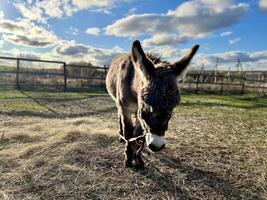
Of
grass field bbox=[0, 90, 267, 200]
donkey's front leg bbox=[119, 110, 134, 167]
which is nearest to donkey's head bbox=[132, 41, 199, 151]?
grass field bbox=[0, 90, 267, 200]

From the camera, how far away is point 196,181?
4059 millimetres

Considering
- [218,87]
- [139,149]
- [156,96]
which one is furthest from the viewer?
[218,87]

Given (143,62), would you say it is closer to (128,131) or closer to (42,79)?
(128,131)

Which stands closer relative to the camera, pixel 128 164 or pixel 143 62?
pixel 143 62

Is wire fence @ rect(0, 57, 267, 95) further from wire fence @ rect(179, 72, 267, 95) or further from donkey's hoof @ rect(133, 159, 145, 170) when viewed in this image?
donkey's hoof @ rect(133, 159, 145, 170)

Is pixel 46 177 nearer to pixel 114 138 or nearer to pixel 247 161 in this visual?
pixel 114 138

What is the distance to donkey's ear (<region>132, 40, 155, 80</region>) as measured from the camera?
3.15 m

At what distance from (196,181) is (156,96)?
67.7 inches

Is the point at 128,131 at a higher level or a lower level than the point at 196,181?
higher

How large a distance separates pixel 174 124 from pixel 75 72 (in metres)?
17.3

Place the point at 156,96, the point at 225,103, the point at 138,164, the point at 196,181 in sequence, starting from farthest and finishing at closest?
the point at 225,103
the point at 138,164
the point at 196,181
the point at 156,96

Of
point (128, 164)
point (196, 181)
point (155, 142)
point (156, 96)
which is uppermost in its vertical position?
point (156, 96)

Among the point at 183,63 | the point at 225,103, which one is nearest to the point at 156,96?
the point at 183,63

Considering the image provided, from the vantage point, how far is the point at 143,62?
3.17 meters
